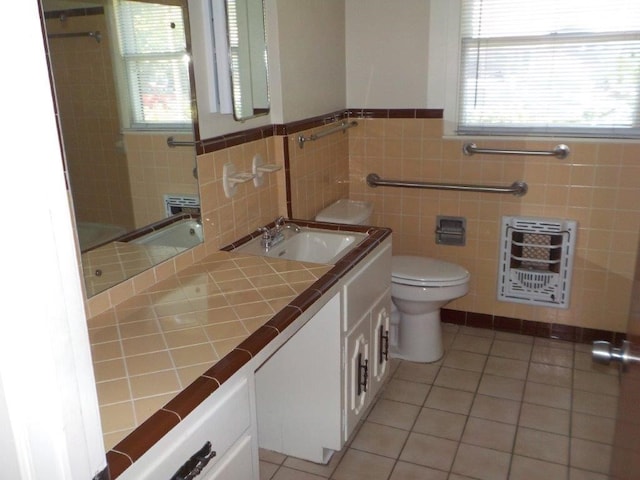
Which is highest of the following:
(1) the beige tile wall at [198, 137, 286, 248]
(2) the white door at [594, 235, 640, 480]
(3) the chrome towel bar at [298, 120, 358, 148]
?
(3) the chrome towel bar at [298, 120, 358, 148]

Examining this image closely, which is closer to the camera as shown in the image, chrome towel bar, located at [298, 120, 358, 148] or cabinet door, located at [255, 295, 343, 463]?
cabinet door, located at [255, 295, 343, 463]

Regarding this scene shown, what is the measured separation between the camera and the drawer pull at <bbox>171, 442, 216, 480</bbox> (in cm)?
116

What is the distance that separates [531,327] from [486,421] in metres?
0.91

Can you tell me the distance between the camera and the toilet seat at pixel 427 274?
2.75m

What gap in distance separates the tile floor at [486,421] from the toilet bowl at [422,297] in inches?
3.3

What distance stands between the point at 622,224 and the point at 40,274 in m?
2.86

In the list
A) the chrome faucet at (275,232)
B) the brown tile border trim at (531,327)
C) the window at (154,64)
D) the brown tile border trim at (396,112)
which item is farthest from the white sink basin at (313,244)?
the brown tile border trim at (531,327)

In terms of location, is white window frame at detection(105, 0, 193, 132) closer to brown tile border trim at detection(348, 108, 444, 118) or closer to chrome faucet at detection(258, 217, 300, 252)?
chrome faucet at detection(258, 217, 300, 252)

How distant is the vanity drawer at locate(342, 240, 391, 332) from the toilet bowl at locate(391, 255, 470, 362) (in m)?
0.32

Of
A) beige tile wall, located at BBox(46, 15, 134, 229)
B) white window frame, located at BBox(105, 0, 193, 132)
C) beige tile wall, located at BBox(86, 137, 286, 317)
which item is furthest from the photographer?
beige tile wall, located at BBox(86, 137, 286, 317)

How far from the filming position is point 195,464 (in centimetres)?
120

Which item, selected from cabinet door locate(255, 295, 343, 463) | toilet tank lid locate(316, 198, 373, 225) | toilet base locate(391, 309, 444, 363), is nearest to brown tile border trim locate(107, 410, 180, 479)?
cabinet door locate(255, 295, 343, 463)

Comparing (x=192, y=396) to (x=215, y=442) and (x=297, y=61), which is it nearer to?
(x=215, y=442)

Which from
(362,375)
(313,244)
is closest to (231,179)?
(313,244)
